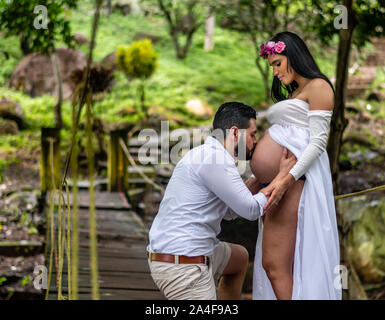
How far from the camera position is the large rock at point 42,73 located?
45.4 ft

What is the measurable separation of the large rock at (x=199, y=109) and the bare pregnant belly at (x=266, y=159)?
10011mm

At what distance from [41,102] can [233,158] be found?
1166cm

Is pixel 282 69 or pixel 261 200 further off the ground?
pixel 282 69

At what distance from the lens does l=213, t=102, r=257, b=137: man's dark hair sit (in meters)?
2.41

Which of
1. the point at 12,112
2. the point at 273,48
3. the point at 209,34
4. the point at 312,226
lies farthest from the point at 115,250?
the point at 209,34

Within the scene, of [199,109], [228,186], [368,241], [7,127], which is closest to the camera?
[228,186]

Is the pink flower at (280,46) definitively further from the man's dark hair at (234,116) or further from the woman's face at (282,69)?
the man's dark hair at (234,116)

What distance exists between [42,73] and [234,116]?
41.0 feet

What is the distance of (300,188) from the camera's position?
8.23 feet

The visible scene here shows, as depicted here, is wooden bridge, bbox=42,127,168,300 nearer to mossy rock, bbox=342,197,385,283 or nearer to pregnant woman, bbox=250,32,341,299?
pregnant woman, bbox=250,32,341,299

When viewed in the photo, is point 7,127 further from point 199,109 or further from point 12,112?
point 199,109

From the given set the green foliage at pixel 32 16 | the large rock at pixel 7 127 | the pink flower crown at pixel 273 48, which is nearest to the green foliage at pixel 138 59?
the large rock at pixel 7 127
